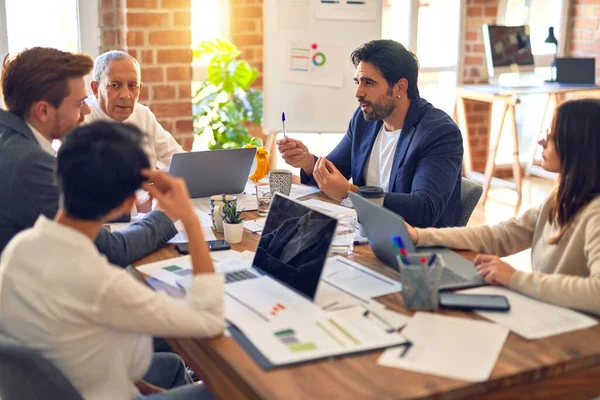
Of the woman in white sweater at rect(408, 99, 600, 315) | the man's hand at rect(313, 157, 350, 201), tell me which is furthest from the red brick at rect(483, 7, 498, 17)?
the woman in white sweater at rect(408, 99, 600, 315)

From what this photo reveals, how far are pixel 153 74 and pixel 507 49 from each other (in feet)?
8.41

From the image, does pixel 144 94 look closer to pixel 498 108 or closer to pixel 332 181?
pixel 332 181

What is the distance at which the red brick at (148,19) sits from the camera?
12.5ft

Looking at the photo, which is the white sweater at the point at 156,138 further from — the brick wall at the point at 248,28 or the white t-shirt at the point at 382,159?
the brick wall at the point at 248,28

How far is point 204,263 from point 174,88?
2572 millimetres

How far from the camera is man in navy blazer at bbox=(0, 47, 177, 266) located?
1.90 metres

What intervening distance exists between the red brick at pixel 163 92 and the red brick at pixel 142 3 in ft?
1.33

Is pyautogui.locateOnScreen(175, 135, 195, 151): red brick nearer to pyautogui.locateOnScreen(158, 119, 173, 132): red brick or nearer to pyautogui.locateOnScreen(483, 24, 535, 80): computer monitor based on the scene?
pyautogui.locateOnScreen(158, 119, 173, 132): red brick

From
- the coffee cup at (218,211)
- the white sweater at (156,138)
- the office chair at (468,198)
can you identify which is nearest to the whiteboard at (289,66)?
the white sweater at (156,138)

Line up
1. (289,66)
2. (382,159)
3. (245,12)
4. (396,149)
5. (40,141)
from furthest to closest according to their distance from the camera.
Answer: (245,12)
(289,66)
(382,159)
(396,149)
(40,141)

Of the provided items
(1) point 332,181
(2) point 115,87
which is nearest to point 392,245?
(1) point 332,181

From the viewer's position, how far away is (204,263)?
1.57m

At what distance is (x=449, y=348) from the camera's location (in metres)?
1.48

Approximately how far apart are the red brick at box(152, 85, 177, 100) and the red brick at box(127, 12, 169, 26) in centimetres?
32
